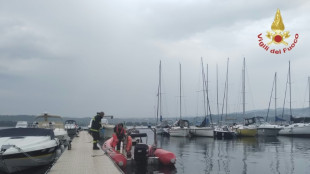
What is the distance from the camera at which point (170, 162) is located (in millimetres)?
16266

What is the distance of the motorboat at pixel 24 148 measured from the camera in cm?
1259

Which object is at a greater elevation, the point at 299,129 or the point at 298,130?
the point at 299,129

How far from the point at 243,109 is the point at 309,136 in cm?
1081

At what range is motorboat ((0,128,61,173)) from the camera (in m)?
12.6

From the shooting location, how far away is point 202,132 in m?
45.4

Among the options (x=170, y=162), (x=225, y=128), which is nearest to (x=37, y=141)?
(x=170, y=162)

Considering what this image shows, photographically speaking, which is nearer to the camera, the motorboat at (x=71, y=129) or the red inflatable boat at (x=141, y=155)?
the red inflatable boat at (x=141, y=155)

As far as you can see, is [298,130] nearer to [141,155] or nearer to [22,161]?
[141,155]

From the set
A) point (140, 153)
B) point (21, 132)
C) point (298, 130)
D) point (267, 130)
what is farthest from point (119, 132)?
point (298, 130)

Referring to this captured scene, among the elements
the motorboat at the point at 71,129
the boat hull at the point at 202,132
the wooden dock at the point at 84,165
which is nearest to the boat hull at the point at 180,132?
the boat hull at the point at 202,132

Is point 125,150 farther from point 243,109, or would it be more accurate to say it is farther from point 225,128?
point 243,109

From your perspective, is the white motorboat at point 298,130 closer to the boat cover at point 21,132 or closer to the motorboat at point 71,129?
the motorboat at point 71,129

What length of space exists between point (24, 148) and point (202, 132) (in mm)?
34785

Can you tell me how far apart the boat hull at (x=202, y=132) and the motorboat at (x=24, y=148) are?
102 ft
